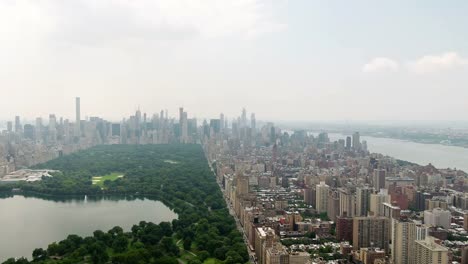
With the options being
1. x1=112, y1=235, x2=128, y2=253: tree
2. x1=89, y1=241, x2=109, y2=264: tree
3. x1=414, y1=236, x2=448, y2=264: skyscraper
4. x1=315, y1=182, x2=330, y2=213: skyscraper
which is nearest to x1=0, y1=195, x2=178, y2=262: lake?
x1=89, y1=241, x2=109, y2=264: tree

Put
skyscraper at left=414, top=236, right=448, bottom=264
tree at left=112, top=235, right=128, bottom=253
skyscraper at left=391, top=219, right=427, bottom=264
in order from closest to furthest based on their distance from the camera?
skyscraper at left=414, top=236, right=448, bottom=264
skyscraper at left=391, top=219, right=427, bottom=264
tree at left=112, top=235, right=128, bottom=253

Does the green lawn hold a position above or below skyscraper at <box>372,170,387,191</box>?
below

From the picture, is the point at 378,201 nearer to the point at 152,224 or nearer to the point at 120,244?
the point at 152,224

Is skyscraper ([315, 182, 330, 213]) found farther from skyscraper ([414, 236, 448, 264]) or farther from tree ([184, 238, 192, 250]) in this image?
skyscraper ([414, 236, 448, 264])

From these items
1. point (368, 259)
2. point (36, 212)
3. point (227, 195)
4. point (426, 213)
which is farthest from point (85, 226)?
point (426, 213)

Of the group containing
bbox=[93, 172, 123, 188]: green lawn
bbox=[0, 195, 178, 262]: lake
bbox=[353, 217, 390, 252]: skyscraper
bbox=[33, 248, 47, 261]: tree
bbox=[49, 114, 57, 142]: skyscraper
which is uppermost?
bbox=[49, 114, 57, 142]: skyscraper

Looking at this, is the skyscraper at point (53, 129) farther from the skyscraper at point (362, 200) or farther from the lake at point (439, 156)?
the skyscraper at point (362, 200)

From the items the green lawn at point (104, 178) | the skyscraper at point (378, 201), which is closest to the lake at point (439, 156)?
the skyscraper at point (378, 201)
